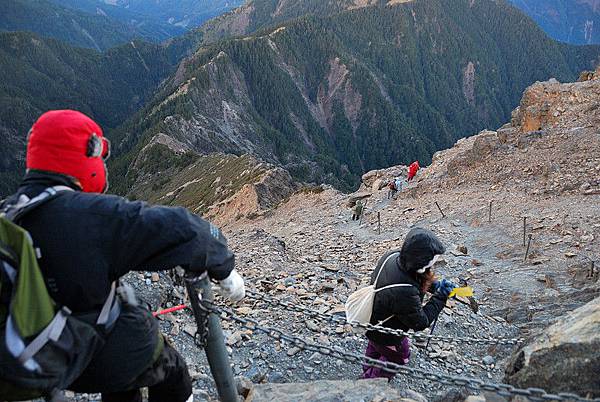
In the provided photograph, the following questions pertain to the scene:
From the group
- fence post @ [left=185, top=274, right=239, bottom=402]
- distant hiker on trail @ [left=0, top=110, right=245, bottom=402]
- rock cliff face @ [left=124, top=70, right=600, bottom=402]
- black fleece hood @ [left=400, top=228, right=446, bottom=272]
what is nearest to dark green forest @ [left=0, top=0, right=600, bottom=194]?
rock cliff face @ [left=124, top=70, right=600, bottom=402]

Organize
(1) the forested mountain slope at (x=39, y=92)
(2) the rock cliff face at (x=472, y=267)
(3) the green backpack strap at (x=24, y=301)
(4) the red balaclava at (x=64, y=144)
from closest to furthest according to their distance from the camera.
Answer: (3) the green backpack strap at (x=24, y=301) → (4) the red balaclava at (x=64, y=144) → (2) the rock cliff face at (x=472, y=267) → (1) the forested mountain slope at (x=39, y=92)

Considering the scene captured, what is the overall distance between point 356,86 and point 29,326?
5570 inches

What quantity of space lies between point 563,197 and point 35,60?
706 feet

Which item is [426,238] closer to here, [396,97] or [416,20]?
[396,97]

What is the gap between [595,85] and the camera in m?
25.0

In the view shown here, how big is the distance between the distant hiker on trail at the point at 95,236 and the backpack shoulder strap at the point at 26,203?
0.04ft

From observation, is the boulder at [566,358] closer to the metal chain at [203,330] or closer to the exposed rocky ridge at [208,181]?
the metal chain at [203,330]

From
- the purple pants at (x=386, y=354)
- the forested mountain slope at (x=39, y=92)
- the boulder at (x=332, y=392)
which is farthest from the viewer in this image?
the forested mountain slope at (x=39, y=92)

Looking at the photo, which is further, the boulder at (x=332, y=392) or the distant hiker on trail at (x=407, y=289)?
the distant hiker on trail at (x=407, y=289)

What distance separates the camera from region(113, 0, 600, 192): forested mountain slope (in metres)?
104

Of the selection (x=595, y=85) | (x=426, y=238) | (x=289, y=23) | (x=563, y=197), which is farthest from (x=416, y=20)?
(x=426, y=238)

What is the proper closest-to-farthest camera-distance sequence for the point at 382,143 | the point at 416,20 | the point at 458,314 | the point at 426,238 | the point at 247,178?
the point at 426,238 → the point at 458,314 → the point at 247,178 → the point at 382,143 → the point at 416,20

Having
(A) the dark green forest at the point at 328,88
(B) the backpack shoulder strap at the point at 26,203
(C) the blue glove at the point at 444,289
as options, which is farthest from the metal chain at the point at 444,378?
(A) the dark green forest at the point at 328,88

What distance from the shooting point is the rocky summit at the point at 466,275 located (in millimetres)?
3809
